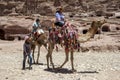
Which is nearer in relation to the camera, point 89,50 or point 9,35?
point 89,50

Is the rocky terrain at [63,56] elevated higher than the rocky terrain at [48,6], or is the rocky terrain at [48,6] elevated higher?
the rocky terrain at [63,56]

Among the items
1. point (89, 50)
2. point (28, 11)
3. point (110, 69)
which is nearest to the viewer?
point (110, 69)

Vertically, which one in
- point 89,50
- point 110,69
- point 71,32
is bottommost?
point 89,50

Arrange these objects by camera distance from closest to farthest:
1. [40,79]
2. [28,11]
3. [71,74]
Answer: [40,79]
[71,74]
[28,11]

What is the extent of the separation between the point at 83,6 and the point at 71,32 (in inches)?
2457

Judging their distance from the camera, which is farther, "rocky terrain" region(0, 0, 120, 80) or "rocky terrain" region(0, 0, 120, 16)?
"rocky terrain" region(0, 0, 120, 16)

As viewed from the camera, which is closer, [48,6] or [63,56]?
[63,56]

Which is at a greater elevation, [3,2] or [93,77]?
[93,77]

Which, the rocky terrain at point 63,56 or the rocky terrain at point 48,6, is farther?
the rocky terrain at point 48,6

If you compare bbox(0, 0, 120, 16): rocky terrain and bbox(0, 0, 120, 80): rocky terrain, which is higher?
bbox(0, 0, 120, 80): rocky terrain

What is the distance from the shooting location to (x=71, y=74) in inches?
504

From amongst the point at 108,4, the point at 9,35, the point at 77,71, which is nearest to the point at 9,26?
the point at 9,35

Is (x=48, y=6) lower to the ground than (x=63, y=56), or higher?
lower

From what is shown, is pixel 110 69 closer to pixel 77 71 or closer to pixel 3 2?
pixel 77 71
